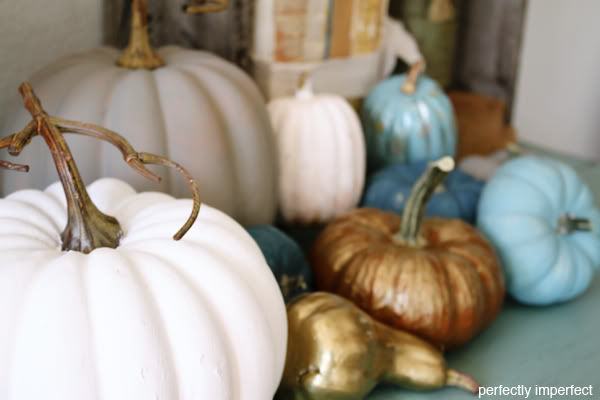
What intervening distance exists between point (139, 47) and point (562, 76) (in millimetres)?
1752

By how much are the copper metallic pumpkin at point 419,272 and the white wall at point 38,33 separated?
55 cm

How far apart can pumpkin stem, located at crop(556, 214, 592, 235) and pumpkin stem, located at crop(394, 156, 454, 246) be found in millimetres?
292

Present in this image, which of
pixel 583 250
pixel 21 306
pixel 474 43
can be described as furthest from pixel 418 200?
pixel 474 43

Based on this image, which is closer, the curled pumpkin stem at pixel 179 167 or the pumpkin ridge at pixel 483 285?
the curled pumpkin stem at pixel 179 167

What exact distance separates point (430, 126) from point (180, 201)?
2.63ft

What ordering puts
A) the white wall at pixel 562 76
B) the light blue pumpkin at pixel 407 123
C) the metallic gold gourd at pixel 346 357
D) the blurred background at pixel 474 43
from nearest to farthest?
the metallic gold gourd at pixel 346 357 < the blurred background at pixel 474 43 < the light blue pumpkin at pixel 407 123 < the white wall at pixel 562 76

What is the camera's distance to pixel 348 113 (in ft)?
4.05

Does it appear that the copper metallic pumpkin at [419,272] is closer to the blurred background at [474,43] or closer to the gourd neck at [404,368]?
the gourd neck at [404,368]

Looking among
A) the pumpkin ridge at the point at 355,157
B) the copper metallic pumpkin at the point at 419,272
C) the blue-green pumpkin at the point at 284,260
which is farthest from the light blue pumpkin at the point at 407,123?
the blue-green pumpkin at the point at 284,260

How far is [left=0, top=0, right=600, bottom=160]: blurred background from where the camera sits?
3.23 ft

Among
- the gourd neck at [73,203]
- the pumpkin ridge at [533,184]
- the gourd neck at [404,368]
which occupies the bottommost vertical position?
the gourd neck at [404,368]

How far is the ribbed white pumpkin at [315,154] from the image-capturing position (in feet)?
3.91

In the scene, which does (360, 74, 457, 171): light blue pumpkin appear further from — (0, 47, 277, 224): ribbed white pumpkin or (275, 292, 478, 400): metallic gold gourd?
(275, 292, 478, 400): metallic gold gourd

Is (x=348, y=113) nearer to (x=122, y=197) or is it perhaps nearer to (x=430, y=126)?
(x=430, y=126)
